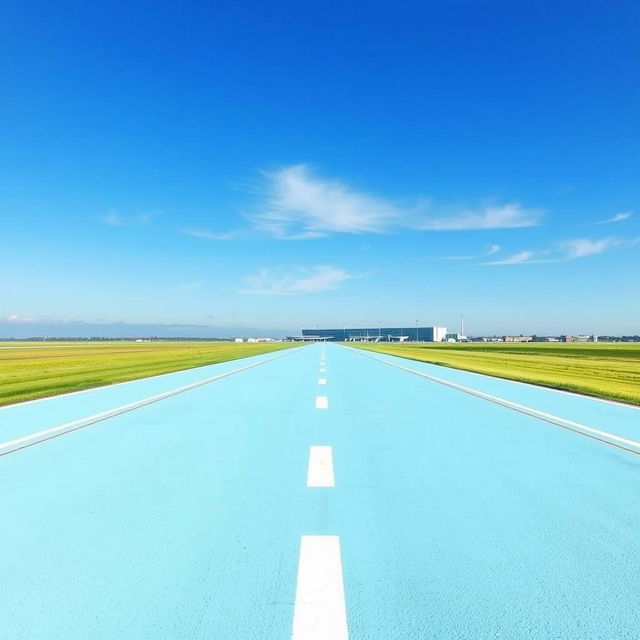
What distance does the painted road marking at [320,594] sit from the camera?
2.62 metres

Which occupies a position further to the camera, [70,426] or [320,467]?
[70,426]

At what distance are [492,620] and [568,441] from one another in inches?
202

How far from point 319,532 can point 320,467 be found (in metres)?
1.92

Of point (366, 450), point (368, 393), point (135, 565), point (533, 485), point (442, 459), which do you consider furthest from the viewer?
point (368, 393)

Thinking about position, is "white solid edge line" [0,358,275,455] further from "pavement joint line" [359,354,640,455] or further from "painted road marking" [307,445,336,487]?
"pavement joint line" [359,354,640,455]

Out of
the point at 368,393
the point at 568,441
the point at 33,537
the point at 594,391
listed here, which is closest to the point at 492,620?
the point at 33,537

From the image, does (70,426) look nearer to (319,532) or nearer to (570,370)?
(319,532)

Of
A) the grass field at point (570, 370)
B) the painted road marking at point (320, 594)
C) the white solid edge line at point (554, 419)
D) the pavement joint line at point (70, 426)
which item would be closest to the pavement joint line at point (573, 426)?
the white solid edge line at point (554, 419)

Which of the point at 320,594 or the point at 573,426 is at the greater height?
the point at 573,426

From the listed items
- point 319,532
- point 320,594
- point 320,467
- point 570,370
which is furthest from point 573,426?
point 570,370

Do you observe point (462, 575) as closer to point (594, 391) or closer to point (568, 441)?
point (568, 441)

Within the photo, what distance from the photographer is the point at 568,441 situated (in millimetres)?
7102

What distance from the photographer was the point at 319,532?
3.84 meters

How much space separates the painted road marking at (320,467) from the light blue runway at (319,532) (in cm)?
10
